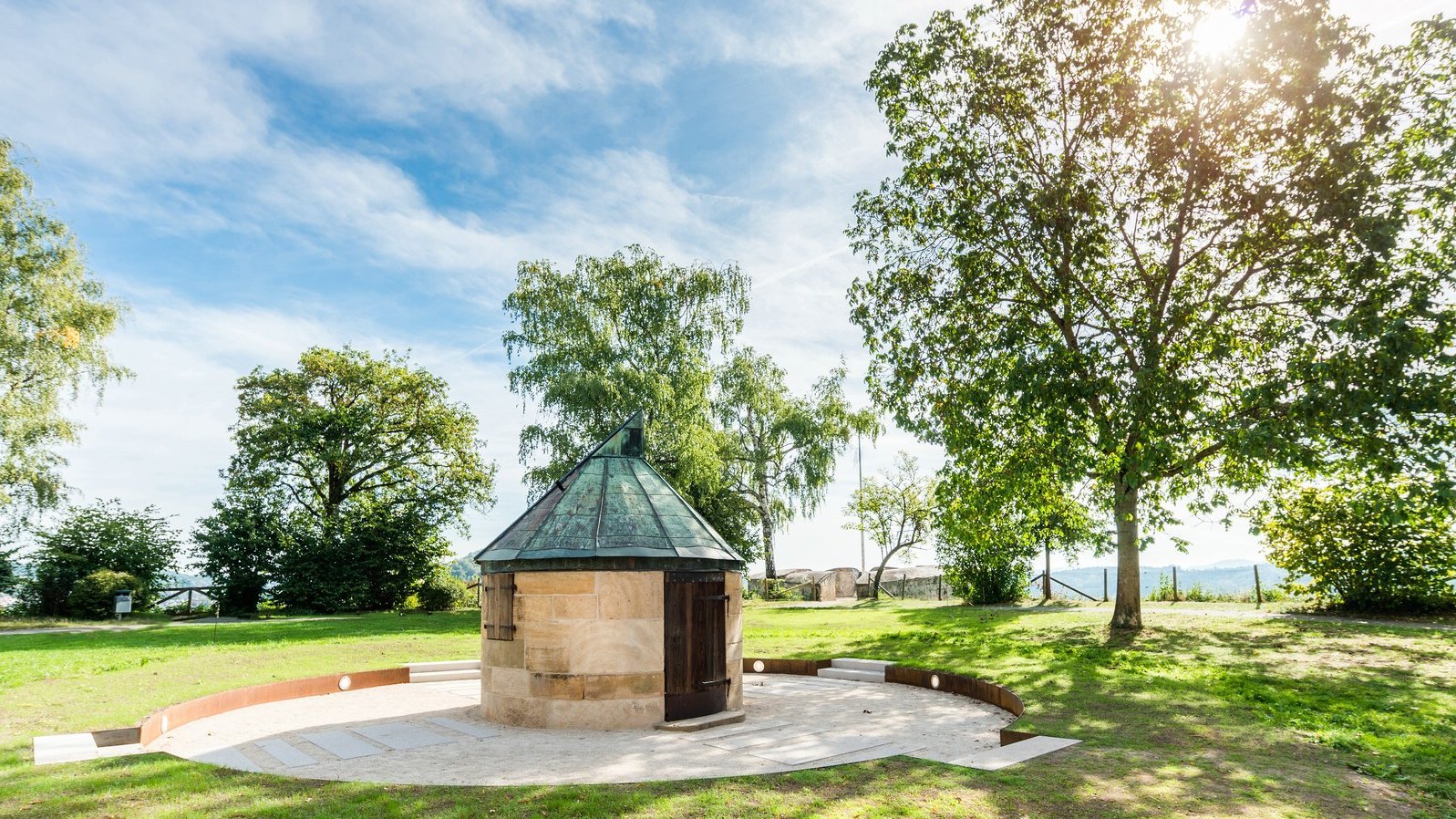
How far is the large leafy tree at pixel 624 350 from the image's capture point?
99.3 feet

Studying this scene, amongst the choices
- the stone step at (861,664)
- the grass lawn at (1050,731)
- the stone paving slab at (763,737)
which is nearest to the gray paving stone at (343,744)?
the grass lawn at (1050,731)

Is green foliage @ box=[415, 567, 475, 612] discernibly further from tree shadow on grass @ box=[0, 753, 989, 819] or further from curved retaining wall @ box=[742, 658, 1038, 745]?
tree shadow on grass @ box=[0, 753, 989, 819]

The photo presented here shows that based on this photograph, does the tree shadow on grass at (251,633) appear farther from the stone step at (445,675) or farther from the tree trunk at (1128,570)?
the tree trunk at (1128,570)

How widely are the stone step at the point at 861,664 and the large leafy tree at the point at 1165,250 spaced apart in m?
5.42

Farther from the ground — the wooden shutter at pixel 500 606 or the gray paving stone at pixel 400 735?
the wooden shutter at pixel 500 606

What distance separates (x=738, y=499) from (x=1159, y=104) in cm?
2550

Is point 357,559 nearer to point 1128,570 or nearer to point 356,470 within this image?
point 356,470

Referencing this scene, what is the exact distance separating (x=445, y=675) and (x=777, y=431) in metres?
28.5

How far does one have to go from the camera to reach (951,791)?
258 inches

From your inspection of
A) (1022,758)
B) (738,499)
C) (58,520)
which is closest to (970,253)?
(1022,758)

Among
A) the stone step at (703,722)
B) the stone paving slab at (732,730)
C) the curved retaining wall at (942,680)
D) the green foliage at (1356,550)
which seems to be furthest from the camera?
the green foliage at (1356,550)

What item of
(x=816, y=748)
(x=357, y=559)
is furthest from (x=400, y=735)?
(x=357, y=559)

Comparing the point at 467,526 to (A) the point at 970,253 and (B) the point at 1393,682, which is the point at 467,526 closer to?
(A) the point at 970,253

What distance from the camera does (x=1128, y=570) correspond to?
18.2 metres
